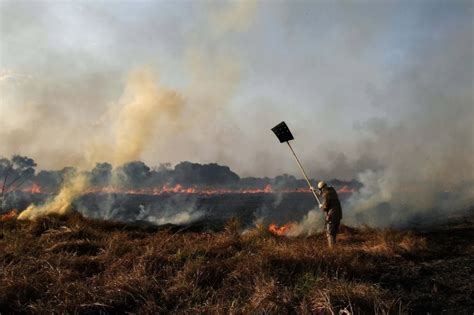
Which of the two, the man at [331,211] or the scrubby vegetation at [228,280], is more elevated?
the man at [331,211]

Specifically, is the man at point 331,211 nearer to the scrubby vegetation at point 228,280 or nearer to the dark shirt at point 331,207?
the dark shirt at point 331,207

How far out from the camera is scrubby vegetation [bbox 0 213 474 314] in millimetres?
5938

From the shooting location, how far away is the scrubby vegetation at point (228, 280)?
19.5ft

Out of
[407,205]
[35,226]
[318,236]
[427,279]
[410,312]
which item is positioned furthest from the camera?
[407,205]

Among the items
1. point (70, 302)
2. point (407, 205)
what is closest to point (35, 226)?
point (70, 302)

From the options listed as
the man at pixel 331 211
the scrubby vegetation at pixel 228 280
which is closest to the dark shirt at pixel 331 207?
the man at pixel 331 211

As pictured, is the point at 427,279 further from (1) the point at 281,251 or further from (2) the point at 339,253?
(1) the point at 281,251

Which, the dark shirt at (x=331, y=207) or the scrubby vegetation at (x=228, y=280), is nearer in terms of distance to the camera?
the scrubby vegetation at (x=228, y=280)

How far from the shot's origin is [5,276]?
706 centimetres

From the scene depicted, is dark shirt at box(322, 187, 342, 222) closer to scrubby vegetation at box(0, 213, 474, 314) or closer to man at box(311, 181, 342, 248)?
man at box(311, 181, 342, 248)

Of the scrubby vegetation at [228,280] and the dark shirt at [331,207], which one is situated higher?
the dark shirt at [331,207]

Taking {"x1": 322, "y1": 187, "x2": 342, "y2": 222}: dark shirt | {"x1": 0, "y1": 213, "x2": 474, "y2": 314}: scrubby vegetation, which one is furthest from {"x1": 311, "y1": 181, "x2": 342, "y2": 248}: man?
{"x1": 0, "y1": 213, "x2": 474, "y2": 314}: scrubby vegetation

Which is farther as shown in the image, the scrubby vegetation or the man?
the man

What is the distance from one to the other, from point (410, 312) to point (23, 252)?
8.84 metres
